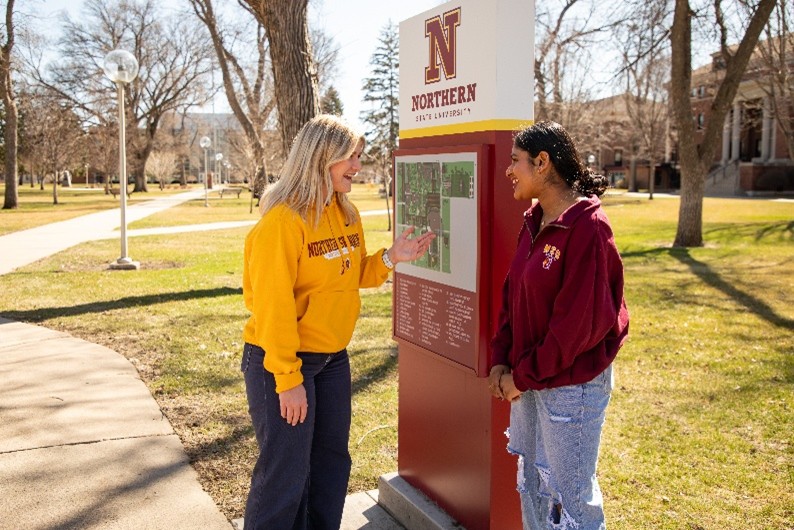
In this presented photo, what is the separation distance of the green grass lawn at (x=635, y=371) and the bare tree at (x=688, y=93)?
6.36 feet

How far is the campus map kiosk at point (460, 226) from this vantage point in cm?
298

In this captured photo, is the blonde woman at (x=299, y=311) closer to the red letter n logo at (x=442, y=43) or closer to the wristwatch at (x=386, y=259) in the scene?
the wristwatch at (x=386, y=259)

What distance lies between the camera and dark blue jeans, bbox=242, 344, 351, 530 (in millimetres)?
2783

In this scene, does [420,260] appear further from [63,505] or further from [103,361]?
[103,361]

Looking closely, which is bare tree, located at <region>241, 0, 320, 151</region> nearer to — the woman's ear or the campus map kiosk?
the campus map kiosk

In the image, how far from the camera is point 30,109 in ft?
148

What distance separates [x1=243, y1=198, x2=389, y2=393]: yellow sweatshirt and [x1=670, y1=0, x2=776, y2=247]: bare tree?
13400 mm

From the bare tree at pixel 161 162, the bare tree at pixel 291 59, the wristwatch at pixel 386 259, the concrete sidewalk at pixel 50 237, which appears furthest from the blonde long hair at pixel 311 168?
the bare tree at pixel 161 162

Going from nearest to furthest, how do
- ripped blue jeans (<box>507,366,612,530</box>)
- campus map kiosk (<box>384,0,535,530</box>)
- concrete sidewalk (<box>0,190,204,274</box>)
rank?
ripped blue jeans (<box>507,366,612,530</box>), campus map kiosk (<box>384,0,535,530</box>), concrete sidewalk (<box>0,190,204,274</box>)

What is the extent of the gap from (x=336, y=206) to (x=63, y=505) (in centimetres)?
226

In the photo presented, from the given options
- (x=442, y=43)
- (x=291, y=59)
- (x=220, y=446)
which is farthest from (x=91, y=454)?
(x=291, y=59)

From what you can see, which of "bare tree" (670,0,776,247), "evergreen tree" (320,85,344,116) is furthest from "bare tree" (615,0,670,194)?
"evergreen tree" (320,85,344,116)

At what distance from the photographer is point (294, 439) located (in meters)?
2.80

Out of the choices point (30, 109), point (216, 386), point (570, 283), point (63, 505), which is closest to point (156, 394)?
point (216, 386)
